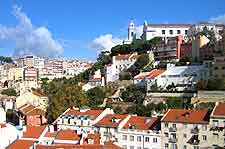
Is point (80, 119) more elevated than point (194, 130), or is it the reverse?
point (80, 119)

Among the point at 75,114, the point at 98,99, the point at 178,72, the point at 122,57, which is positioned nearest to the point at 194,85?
the point at 178,72

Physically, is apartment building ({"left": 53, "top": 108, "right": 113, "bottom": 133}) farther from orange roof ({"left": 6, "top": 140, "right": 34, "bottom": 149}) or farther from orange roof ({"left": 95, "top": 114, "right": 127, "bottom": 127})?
orange roof ({"left": 6, "top": 140, "right": 34, "bottom": 149})

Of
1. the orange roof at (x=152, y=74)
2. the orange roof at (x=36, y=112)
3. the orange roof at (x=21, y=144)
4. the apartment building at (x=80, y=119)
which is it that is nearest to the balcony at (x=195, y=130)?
the apartment building at (x=80, y=119)

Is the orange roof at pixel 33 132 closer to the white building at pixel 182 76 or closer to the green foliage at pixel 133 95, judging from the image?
the green foliage at pixel 133 95

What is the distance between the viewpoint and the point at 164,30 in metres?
112

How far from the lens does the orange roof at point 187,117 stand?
146 feet

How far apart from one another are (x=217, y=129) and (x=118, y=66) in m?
46.1

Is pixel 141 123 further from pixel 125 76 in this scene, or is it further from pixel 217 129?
pixel 125 76

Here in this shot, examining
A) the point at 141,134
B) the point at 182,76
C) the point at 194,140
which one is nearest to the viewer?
the point at 194,140

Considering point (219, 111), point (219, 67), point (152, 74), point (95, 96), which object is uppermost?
point (219, 67)

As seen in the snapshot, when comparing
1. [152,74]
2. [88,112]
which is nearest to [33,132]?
[88,112]

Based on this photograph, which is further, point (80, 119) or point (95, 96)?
point (95, 96)

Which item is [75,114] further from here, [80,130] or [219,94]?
[219,94]

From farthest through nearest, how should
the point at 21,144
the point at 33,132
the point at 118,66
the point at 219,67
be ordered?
the point at 118,66, the point at 219,67, the point at 33,132, the point at 21,144
